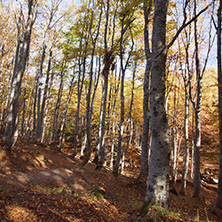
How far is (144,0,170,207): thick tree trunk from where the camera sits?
3.74m

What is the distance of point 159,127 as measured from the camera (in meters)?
3.93

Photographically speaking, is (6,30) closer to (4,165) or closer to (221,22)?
(4,165)

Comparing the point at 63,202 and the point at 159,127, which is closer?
the point at 159,127

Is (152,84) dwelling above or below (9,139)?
above

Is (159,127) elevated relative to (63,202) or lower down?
elevated

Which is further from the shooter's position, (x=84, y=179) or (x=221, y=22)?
(x=221, y=22)

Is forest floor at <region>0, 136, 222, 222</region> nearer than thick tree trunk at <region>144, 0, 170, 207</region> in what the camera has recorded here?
Yes

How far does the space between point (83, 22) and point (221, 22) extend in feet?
33.0

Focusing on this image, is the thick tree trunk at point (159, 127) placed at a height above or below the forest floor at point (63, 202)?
above

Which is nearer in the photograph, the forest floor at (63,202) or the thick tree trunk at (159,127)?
the forest floor at (63,202)

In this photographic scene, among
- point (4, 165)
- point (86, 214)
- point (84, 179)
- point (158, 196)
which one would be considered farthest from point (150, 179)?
point (4, 165)

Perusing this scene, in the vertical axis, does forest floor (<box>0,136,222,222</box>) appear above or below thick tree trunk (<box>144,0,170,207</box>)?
below

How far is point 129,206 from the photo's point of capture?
5293mm

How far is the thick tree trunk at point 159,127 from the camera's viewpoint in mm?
3742
